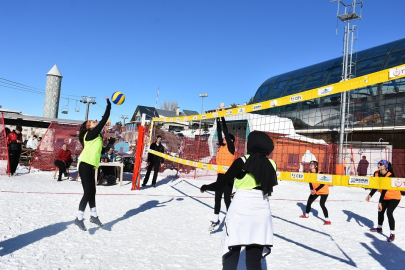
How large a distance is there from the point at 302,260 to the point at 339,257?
696 mm

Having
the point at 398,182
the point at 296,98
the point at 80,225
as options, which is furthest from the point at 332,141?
the point at 80,225

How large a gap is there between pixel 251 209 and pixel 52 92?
135 ft

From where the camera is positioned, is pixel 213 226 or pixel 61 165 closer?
pixel 213 226

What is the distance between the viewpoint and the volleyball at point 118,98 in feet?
24.4

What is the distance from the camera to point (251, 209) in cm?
263

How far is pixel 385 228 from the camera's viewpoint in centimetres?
689

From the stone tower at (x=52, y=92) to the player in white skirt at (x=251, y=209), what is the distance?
1567 inches

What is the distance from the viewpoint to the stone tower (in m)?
38.1

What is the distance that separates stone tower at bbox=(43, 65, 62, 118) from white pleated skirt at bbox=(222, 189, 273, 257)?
39832mm

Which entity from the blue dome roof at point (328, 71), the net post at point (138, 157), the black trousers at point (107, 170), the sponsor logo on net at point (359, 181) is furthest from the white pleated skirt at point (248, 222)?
the blue dome roof at point (328, 71)

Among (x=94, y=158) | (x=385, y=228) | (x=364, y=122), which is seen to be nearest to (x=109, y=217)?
(x=94, y=158)

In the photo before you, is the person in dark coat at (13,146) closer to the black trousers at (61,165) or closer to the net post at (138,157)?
the black trousers at (61,165)

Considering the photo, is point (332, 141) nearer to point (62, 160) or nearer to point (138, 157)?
point (138, 157)

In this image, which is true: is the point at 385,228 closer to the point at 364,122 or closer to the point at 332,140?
the point at 364,122
